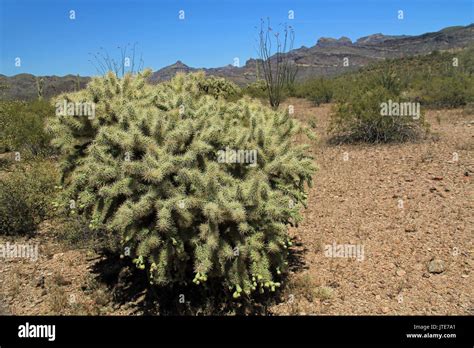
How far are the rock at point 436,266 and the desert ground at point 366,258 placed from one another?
0.04 feet

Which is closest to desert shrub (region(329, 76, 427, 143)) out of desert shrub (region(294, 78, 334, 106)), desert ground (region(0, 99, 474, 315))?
desert ground (region(0, 99, 474, 315))

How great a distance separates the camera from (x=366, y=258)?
5180mm

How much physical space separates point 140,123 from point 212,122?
781mm

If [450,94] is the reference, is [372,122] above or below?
below

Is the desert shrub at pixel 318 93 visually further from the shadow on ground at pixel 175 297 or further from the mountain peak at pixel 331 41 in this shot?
the mountain peak at pixel 331 41

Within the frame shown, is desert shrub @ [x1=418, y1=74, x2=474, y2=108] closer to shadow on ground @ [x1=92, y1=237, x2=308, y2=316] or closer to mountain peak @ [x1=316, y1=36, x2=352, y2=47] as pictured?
shadow on ground @ [x1=92, y1=237, x2=308, y2=316]

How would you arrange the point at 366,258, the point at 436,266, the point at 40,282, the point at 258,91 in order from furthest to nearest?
1. the point at 258,91
2. the point at 366,258
3. the point at 40,282
4. the point at 436,266

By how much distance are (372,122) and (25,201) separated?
7933mm

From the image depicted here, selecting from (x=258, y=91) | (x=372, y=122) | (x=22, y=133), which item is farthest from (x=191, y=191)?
(x=258, y=91)

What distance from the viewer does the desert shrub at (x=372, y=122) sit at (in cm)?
990

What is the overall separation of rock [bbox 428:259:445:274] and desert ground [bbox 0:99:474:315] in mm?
11

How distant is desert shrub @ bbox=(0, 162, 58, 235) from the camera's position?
6.23 meters

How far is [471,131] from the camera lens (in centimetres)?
1019

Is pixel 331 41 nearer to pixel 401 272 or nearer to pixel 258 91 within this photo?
pixel 258 91
